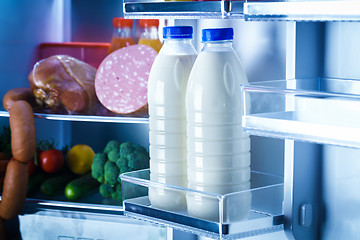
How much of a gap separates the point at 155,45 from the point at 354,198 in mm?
979

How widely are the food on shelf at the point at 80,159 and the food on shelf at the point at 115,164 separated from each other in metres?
0.18

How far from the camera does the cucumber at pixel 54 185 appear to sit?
7.18 feet

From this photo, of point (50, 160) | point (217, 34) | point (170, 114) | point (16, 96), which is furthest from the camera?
point (50, 160)

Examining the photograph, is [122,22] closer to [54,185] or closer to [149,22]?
[149,22]

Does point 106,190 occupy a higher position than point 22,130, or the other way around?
point 22,130

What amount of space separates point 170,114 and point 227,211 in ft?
0.85

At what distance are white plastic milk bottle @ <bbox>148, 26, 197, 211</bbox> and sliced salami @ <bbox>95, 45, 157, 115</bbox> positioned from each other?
0.51 m

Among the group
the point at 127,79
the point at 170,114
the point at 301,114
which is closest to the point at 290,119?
the point at 301,114

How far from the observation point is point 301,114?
3.65 ft

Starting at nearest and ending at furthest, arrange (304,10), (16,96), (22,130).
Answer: (304,10) < (22,130) < (16,96)

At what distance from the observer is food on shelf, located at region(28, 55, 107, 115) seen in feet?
6.77

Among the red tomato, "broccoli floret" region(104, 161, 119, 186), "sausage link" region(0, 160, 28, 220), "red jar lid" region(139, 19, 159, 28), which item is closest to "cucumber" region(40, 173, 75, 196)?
the red tomato

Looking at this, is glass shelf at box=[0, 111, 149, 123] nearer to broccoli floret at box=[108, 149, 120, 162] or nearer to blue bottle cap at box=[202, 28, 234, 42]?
broccoli floret at box=[108, 149, 120, 162]

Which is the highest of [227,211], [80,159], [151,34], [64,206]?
[151,34]
